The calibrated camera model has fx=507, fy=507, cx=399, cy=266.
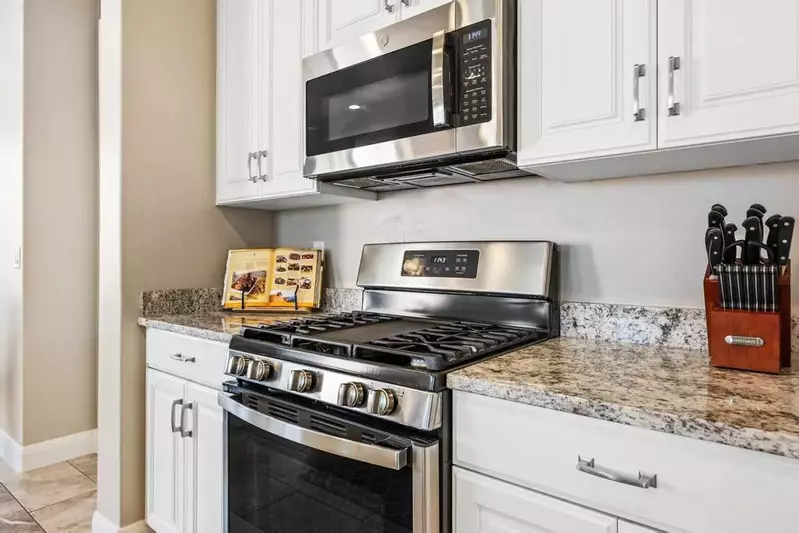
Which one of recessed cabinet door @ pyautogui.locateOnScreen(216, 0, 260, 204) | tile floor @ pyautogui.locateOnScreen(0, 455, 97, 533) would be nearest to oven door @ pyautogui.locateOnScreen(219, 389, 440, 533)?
recessed cabinet door @ pyautogui.locateOnScreen(216, 0, 260, 204)

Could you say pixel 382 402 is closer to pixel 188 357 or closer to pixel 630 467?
pixel 630 467

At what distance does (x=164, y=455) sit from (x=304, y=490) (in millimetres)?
868

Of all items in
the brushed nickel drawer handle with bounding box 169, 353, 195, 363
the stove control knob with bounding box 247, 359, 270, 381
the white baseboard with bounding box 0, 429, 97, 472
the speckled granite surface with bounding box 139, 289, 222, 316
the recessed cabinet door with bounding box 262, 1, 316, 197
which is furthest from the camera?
the white baseboard with bounding box 0, 429, 97, 472

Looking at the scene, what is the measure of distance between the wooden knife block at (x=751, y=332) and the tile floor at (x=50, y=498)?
2473 millimetres

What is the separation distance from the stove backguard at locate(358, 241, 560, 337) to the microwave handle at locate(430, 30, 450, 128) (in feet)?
1.49

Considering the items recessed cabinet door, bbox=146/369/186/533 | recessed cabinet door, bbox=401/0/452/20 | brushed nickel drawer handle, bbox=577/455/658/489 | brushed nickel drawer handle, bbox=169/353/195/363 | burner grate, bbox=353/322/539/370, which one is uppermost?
recessed cabinet door, bbox=401/0/452/20

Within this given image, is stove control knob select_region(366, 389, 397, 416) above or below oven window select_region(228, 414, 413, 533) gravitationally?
above

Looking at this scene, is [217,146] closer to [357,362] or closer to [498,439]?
[357,362]

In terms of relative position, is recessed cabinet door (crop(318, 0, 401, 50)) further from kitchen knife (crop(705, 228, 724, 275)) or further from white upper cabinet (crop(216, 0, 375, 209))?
kitchen knife (crop(705, 228, 724, 275))

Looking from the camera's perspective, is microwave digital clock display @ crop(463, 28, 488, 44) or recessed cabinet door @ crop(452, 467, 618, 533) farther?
microwave digital clock display @ crop(463, 28, 488, 44)

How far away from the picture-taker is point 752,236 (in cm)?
110

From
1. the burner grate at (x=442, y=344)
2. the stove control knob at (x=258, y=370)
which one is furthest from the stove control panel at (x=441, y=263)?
the stove control knob at (x=258, y=370)

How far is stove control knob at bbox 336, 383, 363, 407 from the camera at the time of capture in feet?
3.86

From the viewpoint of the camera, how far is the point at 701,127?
3.60ft
